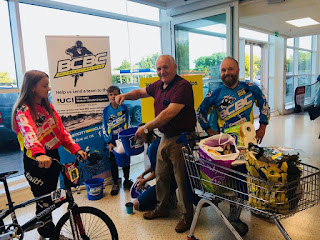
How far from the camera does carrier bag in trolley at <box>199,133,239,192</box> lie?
1580mm

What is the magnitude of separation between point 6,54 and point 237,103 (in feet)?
9.77

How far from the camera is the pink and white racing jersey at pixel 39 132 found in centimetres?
171

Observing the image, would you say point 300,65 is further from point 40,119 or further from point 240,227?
point 40,119

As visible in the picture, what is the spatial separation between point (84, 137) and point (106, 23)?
6.91 ft

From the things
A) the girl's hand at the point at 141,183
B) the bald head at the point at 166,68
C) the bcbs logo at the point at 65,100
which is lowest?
the girl's hand at the point at 141,183

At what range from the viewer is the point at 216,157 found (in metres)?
1.58

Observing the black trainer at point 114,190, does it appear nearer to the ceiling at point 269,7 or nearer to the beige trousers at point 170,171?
the beige trousers at point 170,171

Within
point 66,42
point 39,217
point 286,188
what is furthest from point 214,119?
point 66,42

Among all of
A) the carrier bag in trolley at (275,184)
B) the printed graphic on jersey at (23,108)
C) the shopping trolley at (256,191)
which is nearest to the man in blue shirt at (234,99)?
the shopping trolley at (256,191)

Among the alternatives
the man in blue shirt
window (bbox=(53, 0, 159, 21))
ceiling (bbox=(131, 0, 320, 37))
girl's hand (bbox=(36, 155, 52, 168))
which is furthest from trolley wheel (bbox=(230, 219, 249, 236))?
window (bbox=(53, 0, 159, 21))

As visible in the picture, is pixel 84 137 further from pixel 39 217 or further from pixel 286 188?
pixel 286 188

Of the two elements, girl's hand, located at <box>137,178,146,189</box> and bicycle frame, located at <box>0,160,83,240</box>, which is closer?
bicycle frame, located at <box>0,160,83,240</box>

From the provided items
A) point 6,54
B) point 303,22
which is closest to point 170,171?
point 6,54

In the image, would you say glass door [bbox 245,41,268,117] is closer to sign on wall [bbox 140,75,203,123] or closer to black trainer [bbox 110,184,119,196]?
sign on wall [bbox 140,75,203,123]
